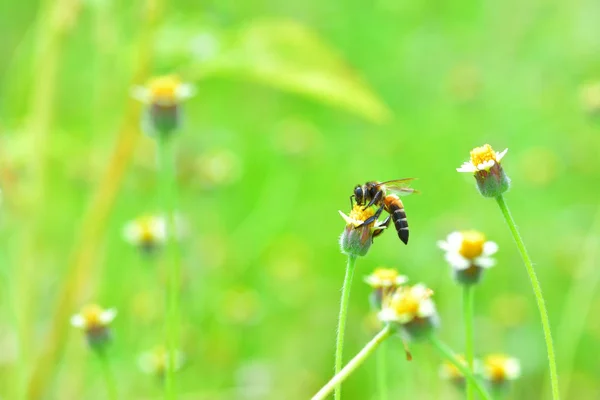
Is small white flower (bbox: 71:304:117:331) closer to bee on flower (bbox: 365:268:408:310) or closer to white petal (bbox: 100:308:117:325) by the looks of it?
white petal (bbox: 100:308:117:325)

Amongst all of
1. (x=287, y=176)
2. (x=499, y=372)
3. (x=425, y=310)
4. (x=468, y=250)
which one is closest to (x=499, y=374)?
(x=499, y=372)

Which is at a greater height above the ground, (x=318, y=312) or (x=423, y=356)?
(x=318, y=312)

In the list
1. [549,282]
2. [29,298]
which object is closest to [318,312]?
[549,282]

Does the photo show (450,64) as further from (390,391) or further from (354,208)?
(354,208)

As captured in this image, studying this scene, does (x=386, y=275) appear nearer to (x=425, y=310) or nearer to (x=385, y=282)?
(x=385, y=282)

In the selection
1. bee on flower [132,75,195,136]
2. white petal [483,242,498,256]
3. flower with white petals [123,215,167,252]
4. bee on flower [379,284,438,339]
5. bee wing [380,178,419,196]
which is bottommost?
bee on flower [379,284,438,339]

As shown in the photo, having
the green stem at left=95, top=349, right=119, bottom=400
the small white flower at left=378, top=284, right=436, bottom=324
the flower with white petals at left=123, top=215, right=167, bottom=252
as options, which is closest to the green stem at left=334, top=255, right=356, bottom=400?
the small white flower at left=378, top=284, right=436, bottom=324

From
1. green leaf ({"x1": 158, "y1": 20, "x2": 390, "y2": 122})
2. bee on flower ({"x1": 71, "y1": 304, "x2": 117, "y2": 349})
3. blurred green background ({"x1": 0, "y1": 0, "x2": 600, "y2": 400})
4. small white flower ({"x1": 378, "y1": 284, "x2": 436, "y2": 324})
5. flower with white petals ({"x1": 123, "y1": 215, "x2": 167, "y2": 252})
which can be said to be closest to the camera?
small white flower ({"x1": 378, "y1": 284, "x2": 436, "y2": 324})
